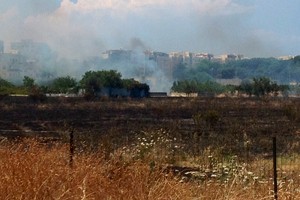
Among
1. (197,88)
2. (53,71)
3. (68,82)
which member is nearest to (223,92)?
(197,88)

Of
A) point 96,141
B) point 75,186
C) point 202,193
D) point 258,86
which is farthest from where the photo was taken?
point 258,86

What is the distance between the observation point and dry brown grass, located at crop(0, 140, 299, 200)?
21.5ft

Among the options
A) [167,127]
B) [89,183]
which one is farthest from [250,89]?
[89,183]

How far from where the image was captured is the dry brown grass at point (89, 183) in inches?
258

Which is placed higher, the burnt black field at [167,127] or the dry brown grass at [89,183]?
the dry brown grass at [89,183]

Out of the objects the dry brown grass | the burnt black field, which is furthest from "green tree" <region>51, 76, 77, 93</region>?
the dry brown grass

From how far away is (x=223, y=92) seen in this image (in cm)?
13675

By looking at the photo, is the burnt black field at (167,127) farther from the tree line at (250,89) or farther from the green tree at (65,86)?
the green tree at (65,86)

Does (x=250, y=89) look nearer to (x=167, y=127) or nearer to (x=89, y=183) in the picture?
(x=167, y=127)

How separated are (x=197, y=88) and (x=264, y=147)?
352ft

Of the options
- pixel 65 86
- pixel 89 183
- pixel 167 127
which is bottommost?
pixel 167 127

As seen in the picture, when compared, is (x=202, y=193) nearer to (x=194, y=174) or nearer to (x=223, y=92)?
(x=194, y=174)

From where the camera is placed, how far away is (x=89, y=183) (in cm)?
713

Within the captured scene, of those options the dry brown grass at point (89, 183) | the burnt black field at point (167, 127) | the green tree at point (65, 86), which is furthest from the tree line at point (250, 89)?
the dry brown grass at point (89, 183)
